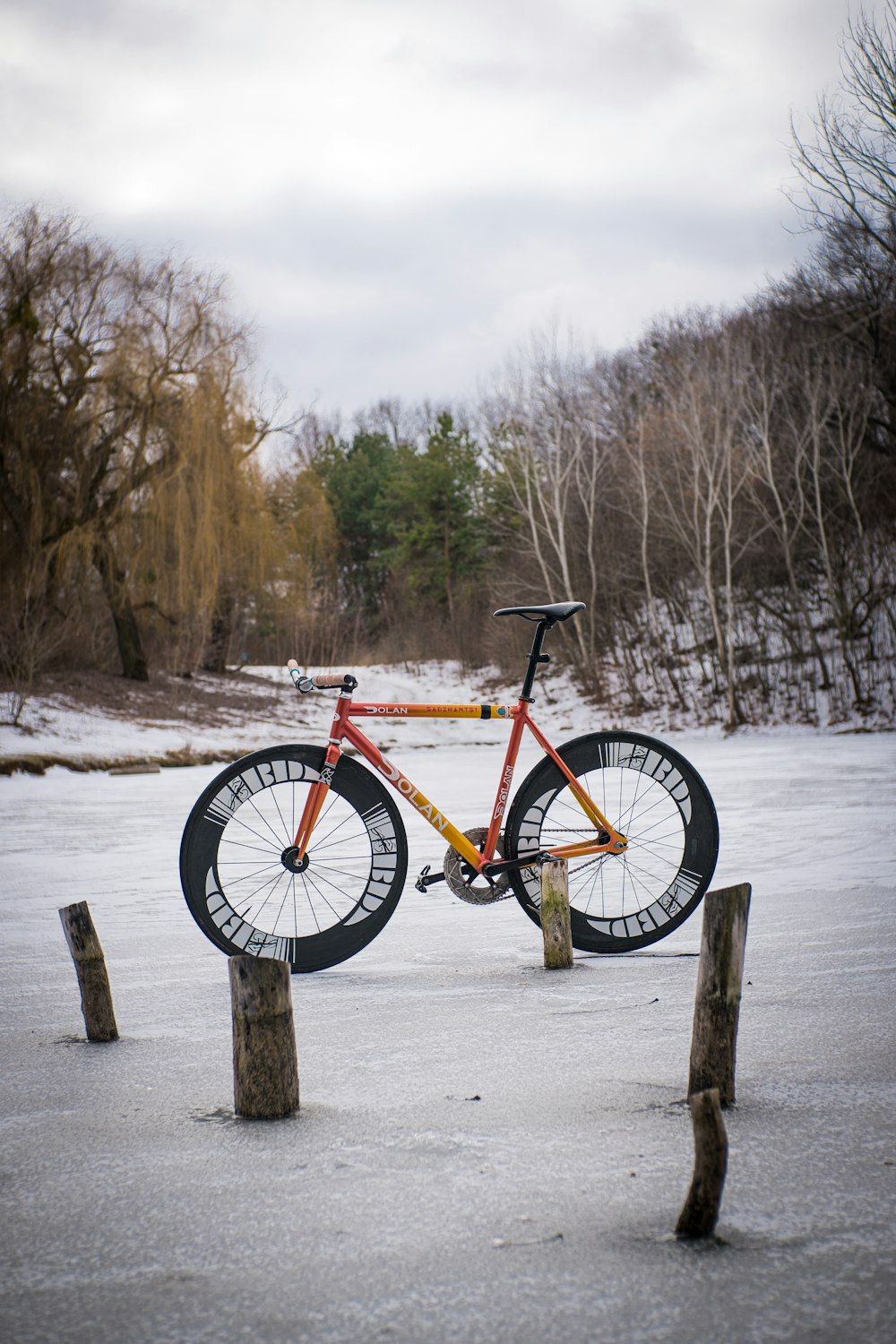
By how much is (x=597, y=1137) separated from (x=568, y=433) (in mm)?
22274

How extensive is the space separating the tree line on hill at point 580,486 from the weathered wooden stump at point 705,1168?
599 inches

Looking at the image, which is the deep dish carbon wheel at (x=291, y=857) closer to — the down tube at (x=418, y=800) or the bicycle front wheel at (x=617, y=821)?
the down tube at (x=418, y=800)

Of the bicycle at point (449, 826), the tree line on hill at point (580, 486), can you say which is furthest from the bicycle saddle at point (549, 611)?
the tree line on hill at point (580, 486)

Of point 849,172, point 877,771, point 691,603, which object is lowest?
point 877,771

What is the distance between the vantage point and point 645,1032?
9.90ft

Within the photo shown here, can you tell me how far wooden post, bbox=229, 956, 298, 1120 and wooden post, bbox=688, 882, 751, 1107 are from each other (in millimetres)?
924

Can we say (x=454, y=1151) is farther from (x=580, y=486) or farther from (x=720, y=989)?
(x=580, y=486)

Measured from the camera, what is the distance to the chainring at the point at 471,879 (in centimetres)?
371

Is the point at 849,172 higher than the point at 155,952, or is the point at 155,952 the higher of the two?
the point at 849,172

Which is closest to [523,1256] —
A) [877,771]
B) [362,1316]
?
[362,1316]

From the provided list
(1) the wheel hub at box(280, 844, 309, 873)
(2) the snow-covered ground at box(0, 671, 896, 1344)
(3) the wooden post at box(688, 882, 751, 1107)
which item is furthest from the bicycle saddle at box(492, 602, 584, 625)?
(3) the wooden post at box(688, 882, 751, 1107)

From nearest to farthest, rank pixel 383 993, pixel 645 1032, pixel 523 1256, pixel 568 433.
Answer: pixel 523 1256 → pixel 645 1032 → pixel 383 993 → pixel 568 433

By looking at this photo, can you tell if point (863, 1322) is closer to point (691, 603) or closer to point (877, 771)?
point (877, 771)

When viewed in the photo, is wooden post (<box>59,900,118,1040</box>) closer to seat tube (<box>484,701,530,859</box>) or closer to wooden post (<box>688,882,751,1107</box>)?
seat tube (<box>484,701,530,859</box>)
